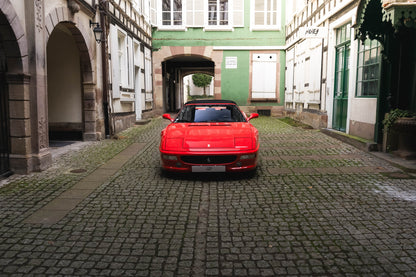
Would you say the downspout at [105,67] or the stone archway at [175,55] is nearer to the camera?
the downspout at [105,67]

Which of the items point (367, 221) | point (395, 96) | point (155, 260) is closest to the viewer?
point (155, 260)

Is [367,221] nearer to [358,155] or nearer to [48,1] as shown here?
[358,155]

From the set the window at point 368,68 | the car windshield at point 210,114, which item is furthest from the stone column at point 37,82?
the window at point 368,68

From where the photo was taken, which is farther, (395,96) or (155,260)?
(395,96)

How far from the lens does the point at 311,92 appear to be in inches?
555

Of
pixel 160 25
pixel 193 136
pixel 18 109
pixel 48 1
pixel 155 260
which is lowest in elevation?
pixel 155 260

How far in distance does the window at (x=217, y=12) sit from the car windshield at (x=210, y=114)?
578 inches

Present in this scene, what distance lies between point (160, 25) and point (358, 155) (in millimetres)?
15529

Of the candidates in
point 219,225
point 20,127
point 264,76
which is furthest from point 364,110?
point 264,76

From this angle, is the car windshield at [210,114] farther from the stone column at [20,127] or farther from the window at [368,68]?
the window at [368,68]

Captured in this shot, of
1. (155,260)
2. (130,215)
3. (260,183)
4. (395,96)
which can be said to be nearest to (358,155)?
(395,96)

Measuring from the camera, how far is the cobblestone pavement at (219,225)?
3.06 m

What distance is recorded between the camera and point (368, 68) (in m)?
9.26

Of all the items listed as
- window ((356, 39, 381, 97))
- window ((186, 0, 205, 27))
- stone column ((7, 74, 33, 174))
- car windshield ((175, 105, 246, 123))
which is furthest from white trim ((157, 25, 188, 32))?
stone column ((7, 74, 33, 174))
